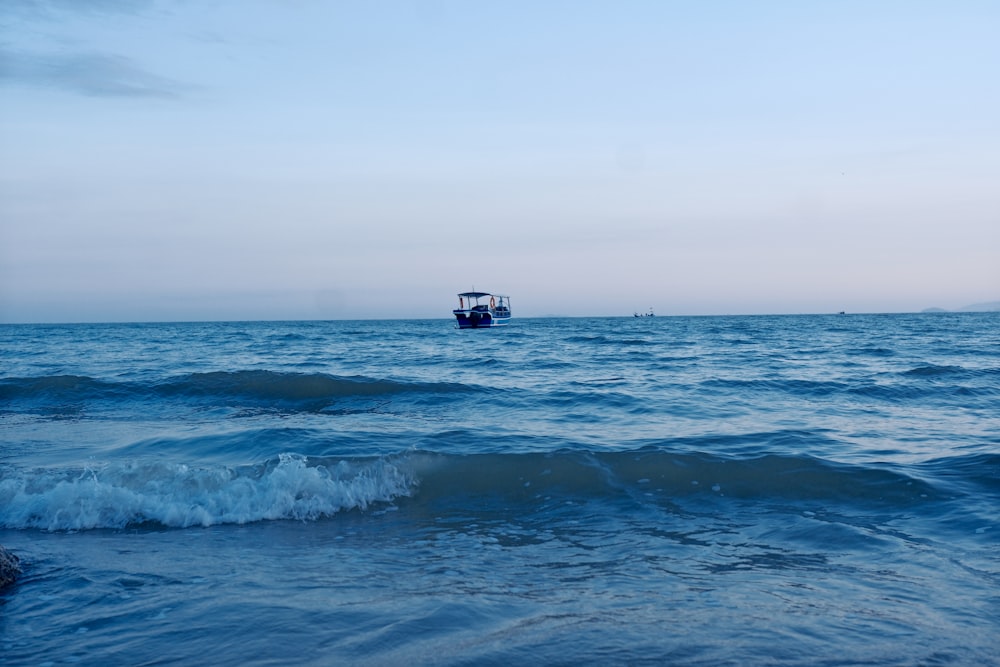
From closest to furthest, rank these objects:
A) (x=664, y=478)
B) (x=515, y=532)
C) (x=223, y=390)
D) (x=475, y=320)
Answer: (x=515, y=532) < (x=664, y=478) < (x=223, y=390) < (x=475, y=320)

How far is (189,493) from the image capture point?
8.09m

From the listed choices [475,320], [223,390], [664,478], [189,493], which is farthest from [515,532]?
[475,320]

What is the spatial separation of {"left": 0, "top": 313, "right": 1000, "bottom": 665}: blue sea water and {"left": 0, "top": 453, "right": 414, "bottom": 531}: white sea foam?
3 cm

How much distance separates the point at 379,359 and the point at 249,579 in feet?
74.2

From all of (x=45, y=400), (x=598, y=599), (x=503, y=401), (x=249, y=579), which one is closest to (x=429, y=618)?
(x=598, y=599)

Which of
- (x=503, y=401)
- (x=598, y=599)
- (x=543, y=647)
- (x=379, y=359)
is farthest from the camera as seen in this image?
(x=379, y=359)

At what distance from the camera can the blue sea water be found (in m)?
4.32

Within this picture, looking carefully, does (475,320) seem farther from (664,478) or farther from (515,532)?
(515,532)

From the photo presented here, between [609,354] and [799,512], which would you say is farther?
[609,354]

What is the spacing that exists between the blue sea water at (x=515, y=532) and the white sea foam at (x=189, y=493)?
3 cm

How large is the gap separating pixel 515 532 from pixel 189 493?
3.77 m

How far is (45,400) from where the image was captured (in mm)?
17719

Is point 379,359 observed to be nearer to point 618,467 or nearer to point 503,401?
point 503,401

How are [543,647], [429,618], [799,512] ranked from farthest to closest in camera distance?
[799,512], [429,618], [543,647]
